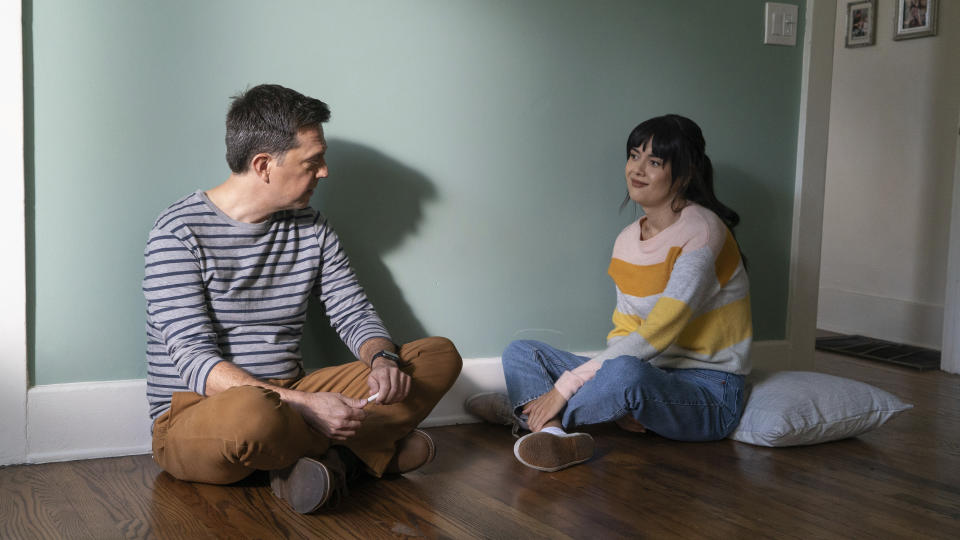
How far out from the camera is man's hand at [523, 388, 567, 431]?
6.36 feet

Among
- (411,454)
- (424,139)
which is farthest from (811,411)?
(424,139)

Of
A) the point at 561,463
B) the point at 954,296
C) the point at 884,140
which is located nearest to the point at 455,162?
the point at 561,463

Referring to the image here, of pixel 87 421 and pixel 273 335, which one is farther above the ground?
pixel 273 335

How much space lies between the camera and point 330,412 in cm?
152

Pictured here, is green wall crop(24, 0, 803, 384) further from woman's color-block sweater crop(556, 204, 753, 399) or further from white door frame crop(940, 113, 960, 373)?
white door frame crop(940, 113, 960, 373)

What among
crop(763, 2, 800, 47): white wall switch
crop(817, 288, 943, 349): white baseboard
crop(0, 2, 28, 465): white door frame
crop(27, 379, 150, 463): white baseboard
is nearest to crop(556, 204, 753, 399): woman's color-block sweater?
crop(763, 2, 800, 47): white wall switch

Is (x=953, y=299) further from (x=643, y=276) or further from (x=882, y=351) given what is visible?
(x=643, y=276)

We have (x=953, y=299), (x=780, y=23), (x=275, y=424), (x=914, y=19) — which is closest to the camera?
(x=275, y=424)

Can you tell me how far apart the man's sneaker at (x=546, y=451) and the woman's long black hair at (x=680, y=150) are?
682mm

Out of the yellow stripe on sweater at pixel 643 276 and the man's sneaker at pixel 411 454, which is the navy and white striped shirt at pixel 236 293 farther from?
the yellow stripe on sweater at pixel 643 276

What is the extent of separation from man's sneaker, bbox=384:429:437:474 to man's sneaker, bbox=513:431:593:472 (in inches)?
7.7

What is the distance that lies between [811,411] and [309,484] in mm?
1245

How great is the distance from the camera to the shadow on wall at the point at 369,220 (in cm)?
202

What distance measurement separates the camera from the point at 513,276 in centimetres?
226
